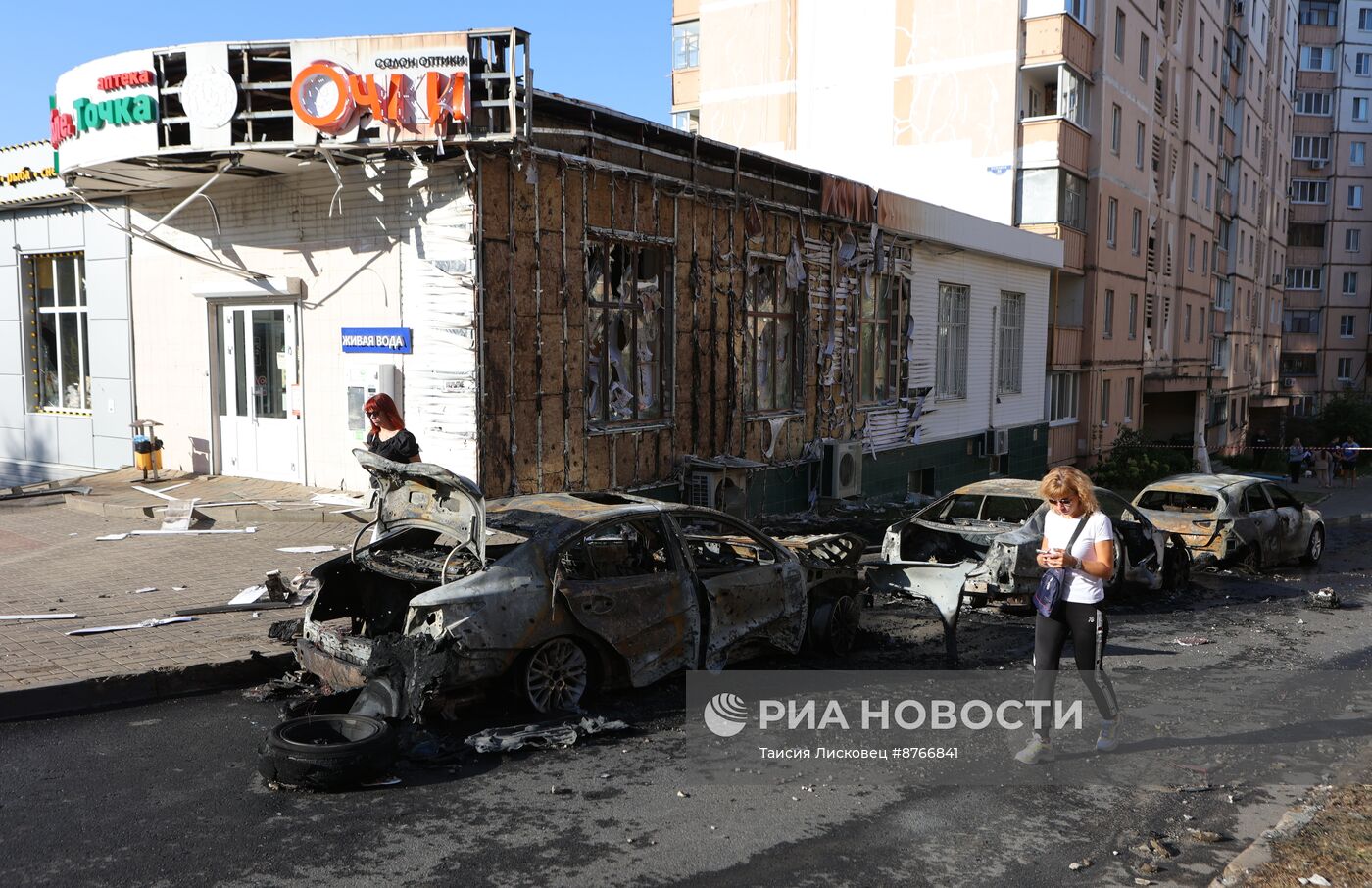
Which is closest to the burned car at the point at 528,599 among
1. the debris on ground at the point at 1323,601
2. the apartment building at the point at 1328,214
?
the debris on ground at the point at 1323,601

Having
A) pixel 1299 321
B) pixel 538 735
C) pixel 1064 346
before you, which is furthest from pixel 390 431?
pixel 1299 321

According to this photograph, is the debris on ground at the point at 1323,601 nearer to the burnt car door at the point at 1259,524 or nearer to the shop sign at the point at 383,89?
the burnt car door at the point at 1259,524

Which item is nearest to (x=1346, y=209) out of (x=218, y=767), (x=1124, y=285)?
(x=1124, y=285)

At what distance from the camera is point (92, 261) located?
15.0m

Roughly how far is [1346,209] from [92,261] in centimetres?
6807

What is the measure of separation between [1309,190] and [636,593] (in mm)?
69363

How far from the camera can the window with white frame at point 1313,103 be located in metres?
61.7

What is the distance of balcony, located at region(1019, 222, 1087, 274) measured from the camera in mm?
26672

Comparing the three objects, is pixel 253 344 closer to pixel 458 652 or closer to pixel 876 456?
pixel 458 652

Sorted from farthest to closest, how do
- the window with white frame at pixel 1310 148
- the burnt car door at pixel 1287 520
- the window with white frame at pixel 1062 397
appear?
the window with white frame at pixel 1310 148
the window with white frame at pixel 1062 397
the burnt car door at pixel 1287 520

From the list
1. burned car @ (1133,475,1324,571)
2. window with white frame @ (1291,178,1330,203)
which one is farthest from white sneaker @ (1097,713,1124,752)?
window with white frame @ (1291,178,1330,203)

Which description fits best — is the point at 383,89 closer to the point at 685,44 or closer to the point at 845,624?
the point at 845,624

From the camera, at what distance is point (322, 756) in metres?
5.25

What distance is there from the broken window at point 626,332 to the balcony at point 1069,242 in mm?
14966
